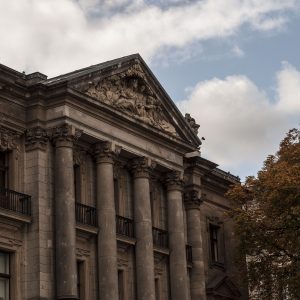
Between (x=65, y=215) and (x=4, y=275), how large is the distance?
10.5ft

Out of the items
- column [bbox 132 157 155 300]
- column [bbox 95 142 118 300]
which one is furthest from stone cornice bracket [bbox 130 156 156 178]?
column [bbox 95 142 118 300]

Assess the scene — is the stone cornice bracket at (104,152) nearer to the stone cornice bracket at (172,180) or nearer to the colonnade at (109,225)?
the colonnade at (109,225)

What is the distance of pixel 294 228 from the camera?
126 feet

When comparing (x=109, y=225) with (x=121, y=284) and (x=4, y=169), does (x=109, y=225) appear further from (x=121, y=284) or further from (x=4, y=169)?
(x=4, y=169)

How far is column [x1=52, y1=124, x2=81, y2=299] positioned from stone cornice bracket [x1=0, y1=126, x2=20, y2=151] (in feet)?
4.87

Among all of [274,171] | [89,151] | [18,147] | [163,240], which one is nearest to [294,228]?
[274,171]

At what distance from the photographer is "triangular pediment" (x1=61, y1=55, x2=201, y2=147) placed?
123 ft

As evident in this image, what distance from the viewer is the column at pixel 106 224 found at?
3600cm

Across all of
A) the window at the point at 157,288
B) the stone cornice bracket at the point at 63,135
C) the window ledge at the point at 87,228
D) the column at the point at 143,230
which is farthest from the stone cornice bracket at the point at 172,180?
the stone cornice bracket at the point at 63,135

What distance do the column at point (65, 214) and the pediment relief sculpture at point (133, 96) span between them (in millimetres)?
2461

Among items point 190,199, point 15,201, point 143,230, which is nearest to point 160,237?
point 143,230

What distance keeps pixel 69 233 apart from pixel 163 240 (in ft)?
26.7

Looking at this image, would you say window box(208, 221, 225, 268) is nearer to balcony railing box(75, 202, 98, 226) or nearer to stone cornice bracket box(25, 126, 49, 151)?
balcony railing box(75, 202, 98, 226)

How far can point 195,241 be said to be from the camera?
145ft
